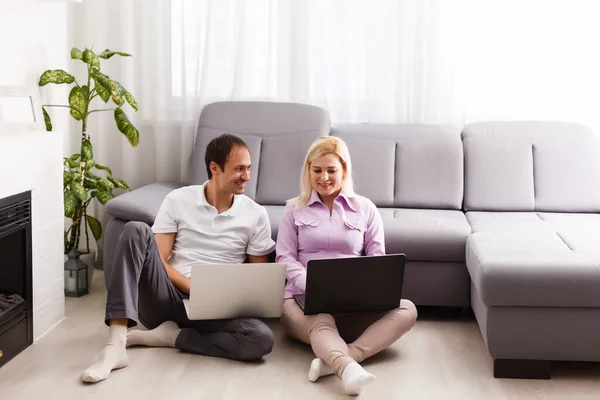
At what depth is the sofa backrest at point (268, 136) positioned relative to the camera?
14.6ft

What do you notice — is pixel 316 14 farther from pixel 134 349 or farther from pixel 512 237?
pixel 134 349

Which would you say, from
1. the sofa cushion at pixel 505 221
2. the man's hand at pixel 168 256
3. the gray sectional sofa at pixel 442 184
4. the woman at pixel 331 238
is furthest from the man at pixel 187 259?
the sofa cushion at pixel 505 221

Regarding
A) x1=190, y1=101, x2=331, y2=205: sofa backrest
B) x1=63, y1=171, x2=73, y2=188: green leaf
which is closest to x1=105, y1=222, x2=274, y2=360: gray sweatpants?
x1=63, y1=171, x2=73, y2=188: green leaf

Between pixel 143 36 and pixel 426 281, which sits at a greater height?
pixel 143 36

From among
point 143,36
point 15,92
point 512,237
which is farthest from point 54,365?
point 143,36

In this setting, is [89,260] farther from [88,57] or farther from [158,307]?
[158,307]

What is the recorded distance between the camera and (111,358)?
3.15 m

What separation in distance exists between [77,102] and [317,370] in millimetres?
2012

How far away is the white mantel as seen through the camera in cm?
336

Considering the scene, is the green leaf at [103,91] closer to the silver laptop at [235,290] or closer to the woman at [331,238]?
the woman at [331,238]

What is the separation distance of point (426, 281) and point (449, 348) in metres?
0.41

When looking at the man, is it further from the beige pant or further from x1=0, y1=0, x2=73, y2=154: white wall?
x1=0, y1=0, x2=73, y2=154: white wall

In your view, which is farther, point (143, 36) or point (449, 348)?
point (143, 36)

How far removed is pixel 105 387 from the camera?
303 cm
